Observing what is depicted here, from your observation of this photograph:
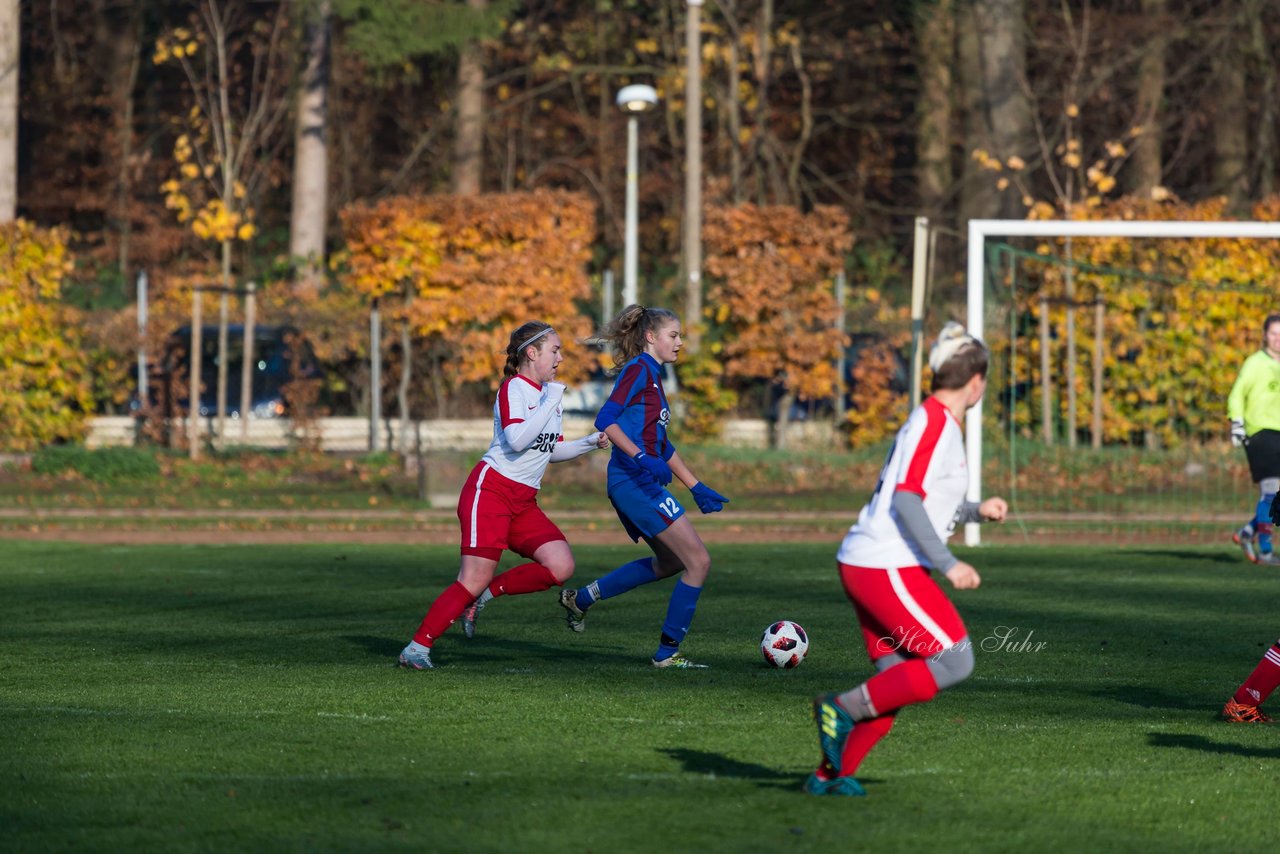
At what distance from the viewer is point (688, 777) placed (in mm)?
6434

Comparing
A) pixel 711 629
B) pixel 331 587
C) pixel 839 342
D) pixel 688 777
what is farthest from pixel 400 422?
pixel 688 777

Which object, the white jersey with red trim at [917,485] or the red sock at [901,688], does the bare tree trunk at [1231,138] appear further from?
the red sock at [901,688]

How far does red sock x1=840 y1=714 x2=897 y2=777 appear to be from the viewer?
602cm

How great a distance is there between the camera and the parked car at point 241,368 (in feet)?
83.9

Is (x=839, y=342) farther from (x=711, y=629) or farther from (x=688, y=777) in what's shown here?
(x=688, y=777)

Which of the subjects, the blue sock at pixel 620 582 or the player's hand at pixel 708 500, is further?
the blue sock at pixel 620 582

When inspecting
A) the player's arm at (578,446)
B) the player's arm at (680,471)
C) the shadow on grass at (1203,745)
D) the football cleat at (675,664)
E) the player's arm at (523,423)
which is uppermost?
the player's arm at (523,423)

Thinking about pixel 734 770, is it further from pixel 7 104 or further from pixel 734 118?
pixel 734 118

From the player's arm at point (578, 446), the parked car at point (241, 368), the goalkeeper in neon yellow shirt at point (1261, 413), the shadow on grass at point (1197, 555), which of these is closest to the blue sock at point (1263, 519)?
the goalkeeper in neon yellow shirt at point (1261, 413)

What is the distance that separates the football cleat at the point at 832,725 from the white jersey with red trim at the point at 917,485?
0.46 meters

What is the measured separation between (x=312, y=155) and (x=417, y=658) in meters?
23.5

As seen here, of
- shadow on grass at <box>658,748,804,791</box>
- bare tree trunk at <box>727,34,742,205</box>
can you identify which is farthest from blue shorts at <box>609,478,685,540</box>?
bare tree trunk at <box>727,34,742,205</box>

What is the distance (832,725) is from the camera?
596 centimetres

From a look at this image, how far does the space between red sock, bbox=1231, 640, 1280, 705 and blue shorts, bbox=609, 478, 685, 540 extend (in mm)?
2862
